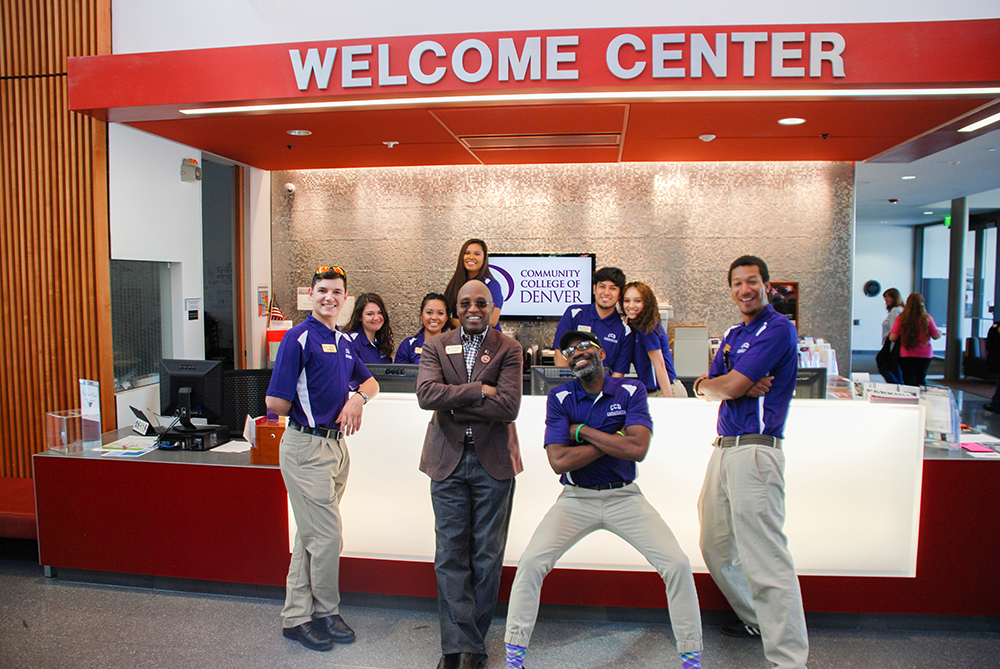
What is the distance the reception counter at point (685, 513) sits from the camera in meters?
3.11

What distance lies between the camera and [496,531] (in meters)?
2.79

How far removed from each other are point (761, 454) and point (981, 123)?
135 inches

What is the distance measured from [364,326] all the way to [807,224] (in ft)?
14.2

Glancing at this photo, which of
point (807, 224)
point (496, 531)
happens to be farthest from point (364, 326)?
point (807, 224)

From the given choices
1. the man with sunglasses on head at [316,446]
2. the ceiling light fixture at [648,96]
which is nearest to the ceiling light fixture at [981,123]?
the ceiling light fixture at [648,96]

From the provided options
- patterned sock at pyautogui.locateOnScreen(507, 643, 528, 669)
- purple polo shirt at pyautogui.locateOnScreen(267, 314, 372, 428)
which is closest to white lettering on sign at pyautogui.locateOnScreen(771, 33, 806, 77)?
purple polo shirt at pyautogui.locateOnScreen(267, 314, 372, 428)

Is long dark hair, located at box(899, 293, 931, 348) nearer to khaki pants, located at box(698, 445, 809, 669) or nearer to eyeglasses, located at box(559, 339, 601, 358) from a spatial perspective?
khaki pants, located at box(698, 445, 809, 669)

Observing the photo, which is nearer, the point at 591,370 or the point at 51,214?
the point at 591,370

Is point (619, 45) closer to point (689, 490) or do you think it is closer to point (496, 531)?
point (689, 490)

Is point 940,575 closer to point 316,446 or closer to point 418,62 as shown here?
point 316,446

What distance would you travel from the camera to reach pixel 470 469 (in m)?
2.75

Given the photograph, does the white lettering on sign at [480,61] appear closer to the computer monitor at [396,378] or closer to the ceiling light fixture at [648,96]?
the ceiling light fixture at [648,96]

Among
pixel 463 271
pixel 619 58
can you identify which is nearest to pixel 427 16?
pixel 619 58

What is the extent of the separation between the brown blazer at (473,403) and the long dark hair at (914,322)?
711cm
